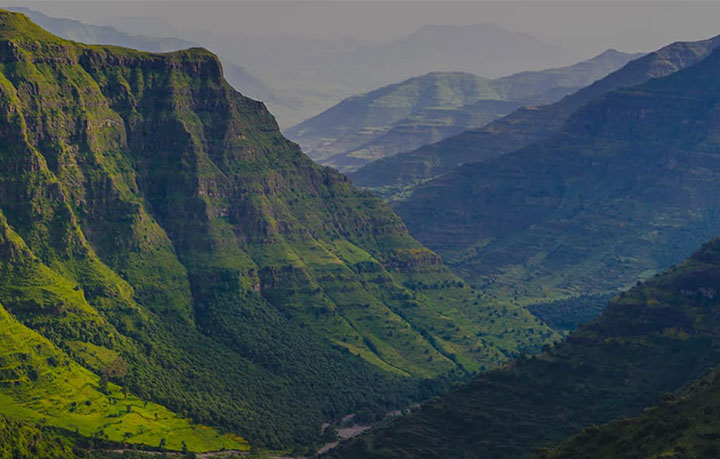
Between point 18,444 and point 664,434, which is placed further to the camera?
point 18,444

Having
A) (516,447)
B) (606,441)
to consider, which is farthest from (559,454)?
(516,447)

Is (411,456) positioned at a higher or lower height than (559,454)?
lower

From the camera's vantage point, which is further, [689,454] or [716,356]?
[716,356]

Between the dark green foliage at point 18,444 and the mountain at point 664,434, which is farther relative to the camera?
the dark green foliage at point 18,444

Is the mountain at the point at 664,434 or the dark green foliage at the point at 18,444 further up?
the mountain at the point at 664,434

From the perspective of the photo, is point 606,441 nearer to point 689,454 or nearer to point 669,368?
point 689,454

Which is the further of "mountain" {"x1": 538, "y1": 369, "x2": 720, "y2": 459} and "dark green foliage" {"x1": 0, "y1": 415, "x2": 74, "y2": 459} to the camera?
"dark green foliage" {"x1": 0, "y1": 415, "x2": 74, "y2": 459}

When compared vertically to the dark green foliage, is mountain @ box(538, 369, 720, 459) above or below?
above

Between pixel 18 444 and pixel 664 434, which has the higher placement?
pixel 664 434
